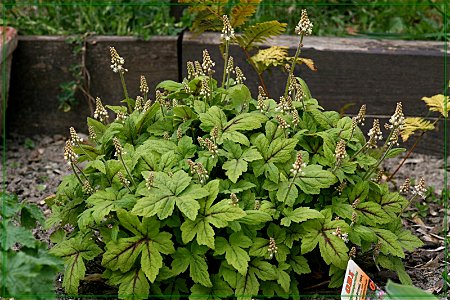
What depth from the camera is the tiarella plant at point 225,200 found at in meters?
2.81

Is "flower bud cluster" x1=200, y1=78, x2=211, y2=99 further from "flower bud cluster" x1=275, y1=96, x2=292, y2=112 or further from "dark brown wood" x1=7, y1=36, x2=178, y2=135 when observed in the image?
"dark brown wood" x1=7, y1=36, x2=178, y2=135

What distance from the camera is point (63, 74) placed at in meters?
4.93

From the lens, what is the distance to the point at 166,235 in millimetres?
2812

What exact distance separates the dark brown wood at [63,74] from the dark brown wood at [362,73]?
0.71ft

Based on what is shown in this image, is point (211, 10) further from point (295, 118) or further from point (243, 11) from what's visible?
point (295, 118)

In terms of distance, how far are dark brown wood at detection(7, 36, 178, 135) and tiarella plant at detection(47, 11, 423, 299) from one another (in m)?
1.60

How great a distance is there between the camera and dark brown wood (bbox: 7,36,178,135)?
15.8 ft

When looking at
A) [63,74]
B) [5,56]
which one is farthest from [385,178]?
[5,56]

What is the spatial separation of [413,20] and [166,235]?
3.07 metres

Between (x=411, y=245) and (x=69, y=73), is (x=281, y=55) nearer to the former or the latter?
(x=411, y=245)

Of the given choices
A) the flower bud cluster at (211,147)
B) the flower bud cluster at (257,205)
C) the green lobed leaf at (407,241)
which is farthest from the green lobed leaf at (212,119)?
the green lobed leaf at (407,241)

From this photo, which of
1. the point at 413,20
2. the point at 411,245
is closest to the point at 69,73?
the point at 413,20

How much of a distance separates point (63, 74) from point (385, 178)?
6.97 feet

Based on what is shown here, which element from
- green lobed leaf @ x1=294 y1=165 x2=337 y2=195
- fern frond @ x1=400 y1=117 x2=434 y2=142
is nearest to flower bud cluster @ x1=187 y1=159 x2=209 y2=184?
green lobed leaf @ x1=294 y1=165 x2=337 y2=195
